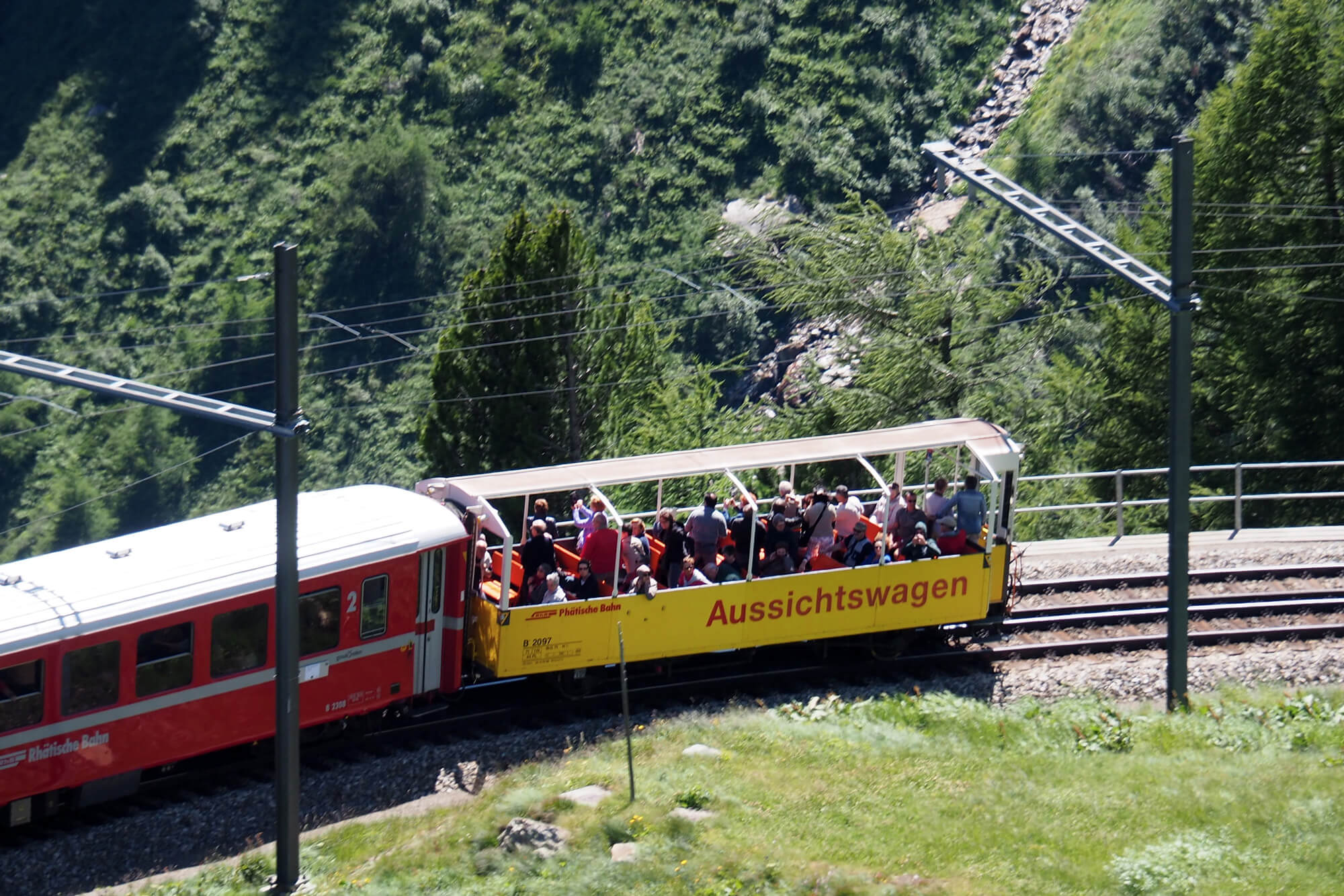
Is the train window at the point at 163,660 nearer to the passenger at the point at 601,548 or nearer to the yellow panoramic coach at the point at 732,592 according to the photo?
the yellow panoramic coach at the point at 732,592

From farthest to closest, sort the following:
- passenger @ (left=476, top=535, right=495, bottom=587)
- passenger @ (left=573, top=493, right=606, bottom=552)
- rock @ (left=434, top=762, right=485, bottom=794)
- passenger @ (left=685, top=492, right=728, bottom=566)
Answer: passenger @ (left=685, top=492, right=728, bottom=566)
passenger @ (left=573, top=493, right=606, bottom=552)
passenger @ (left=476, top=535, right=495, bottom=587)
rock @ (left=434, top=762, right=485, bottom=794)

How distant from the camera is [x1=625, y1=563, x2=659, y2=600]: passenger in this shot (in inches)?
684

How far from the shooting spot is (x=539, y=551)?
17.6m

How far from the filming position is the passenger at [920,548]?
1847 cm

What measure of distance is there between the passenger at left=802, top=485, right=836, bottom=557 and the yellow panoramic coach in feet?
1.28

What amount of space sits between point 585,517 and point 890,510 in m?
3.97

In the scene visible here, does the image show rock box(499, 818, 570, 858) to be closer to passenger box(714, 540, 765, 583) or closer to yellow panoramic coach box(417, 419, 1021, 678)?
yellow panoramic coach box(417, 419, 1021, 678)

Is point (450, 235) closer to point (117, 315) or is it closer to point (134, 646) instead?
point (117, 315)

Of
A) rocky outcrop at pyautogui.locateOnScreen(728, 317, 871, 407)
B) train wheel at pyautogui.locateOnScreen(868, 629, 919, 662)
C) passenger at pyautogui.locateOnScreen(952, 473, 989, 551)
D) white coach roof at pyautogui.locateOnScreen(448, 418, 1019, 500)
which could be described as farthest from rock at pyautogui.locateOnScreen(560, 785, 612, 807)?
rocky outcrop at pyautogui.locateOnScreen(728, 317, 871, 407)

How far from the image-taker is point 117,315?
207 ft

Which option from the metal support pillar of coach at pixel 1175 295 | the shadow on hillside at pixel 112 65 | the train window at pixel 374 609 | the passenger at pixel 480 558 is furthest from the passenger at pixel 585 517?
the shadow on hillside at pixel 112 65

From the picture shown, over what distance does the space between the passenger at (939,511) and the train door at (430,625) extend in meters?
6.31

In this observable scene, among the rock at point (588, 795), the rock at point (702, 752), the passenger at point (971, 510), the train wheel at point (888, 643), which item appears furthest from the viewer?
the train wheel at point (888, 643)

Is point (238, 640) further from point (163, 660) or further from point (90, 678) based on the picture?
point (90, 678)
